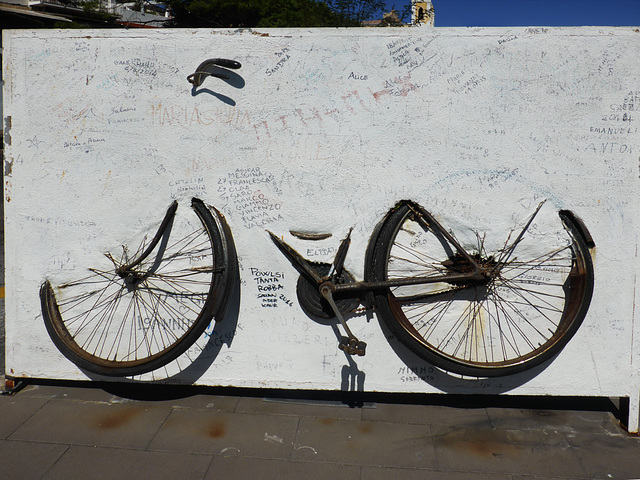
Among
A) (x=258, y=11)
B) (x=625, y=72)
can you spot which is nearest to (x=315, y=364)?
(x=625, y=72)

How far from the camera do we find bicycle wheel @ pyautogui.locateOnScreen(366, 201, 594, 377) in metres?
3.78

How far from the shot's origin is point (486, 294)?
3992 mm

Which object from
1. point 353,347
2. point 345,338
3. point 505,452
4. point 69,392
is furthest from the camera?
point 69,392

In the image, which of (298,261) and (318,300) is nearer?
(298,261)

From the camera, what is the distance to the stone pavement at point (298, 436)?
134 inches

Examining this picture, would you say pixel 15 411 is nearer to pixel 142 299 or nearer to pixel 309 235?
pixel 142 299

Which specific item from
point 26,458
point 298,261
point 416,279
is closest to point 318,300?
point 298,261

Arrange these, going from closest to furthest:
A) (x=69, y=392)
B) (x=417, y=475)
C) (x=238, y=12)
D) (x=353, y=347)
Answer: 1. (x=417, y=475)
2. (x=353, y=347)
3. (x=69, y=392)
4. (x=238, y=12)

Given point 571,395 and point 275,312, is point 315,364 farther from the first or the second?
point 571,395

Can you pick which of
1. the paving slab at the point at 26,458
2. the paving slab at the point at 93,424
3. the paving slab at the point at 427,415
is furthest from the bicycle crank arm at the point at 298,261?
the paving slab at the point at 26,458

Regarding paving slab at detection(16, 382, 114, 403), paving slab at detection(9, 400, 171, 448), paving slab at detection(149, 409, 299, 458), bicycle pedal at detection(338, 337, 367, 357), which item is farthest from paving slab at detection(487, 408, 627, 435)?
paving slab at detection(16, 382, 114, 403)

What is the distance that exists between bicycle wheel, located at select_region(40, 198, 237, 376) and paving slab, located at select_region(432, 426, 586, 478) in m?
1.76

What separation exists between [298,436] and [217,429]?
0.56 m

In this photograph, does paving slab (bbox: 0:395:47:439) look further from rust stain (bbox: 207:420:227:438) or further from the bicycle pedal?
the bicycle pedal
